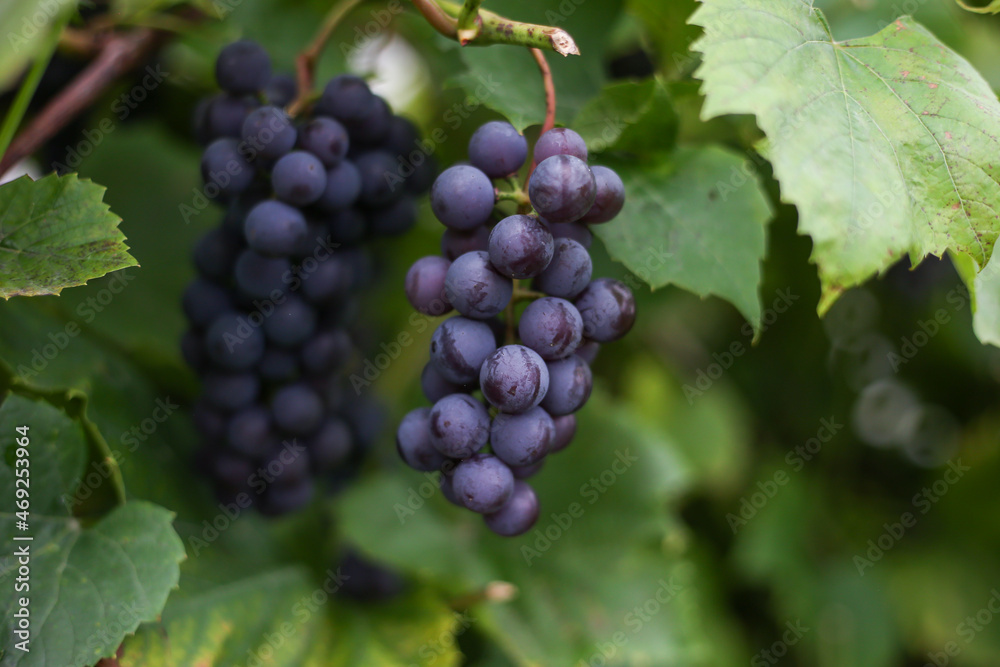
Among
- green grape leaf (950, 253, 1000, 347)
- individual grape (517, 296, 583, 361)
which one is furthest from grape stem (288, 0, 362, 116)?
green grape leaf (950, 253, 1000, 347)

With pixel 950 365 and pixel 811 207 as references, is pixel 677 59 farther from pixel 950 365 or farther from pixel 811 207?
pixel 950 365

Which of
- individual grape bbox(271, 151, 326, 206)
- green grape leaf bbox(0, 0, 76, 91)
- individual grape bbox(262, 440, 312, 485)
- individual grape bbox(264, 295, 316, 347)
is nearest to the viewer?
green grape leaf bbox(0, 0, 76, 91)

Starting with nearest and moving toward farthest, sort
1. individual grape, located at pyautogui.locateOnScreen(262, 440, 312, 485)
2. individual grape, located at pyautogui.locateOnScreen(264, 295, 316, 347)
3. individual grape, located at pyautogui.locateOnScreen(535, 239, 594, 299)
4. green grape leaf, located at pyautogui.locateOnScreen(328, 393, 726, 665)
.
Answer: individual grape, located at pyautogui.locateOnScreen(535, 239, 594, 299), individual grape, located at pyautogui.locateOnScreen(264, 295, 316, 347), individual grape, located at pyautogui.locateOnScreen(262, 440, 312, 485), green grape leaf, located at pyautogui.locateOnScreen(328, 393, 726, 665)

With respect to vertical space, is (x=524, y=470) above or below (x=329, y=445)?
above

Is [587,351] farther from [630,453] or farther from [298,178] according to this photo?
[630,453]

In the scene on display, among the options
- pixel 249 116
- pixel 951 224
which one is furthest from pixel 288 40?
pixel 951 224

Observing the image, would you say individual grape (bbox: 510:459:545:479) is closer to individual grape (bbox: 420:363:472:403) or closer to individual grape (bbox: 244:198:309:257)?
individual grape (bbox: 420:363:472:403)

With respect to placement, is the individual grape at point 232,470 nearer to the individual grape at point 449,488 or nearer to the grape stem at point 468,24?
the individual grape at point 449,488

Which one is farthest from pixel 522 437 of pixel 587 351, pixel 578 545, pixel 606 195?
pixel 578 545
